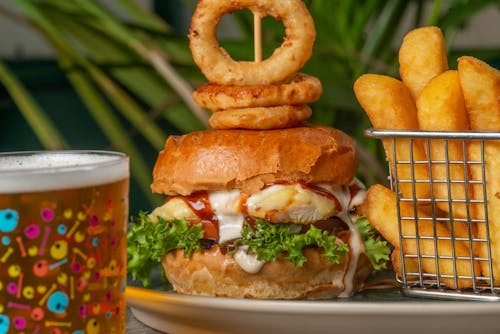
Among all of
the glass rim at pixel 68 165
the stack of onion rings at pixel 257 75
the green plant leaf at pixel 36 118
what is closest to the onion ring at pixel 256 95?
the stack of onion rings at pixel 257 75

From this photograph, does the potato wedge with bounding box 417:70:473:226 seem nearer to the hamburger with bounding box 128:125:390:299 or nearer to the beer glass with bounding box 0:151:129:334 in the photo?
the hamburger with bounding box 128:125:390:299

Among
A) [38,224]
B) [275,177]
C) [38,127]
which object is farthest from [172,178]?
Answer: [38,127]

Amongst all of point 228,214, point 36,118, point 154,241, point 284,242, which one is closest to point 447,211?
point 284,242

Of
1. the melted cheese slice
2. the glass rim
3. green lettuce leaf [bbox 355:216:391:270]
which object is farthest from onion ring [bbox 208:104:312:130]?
the glass rim

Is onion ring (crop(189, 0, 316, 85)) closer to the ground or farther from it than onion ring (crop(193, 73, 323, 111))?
farther from it

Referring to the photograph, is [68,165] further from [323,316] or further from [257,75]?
[257,75]

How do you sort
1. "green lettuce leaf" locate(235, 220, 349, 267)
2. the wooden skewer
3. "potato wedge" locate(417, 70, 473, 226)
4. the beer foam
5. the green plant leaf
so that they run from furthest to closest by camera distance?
1. the green plant leaf
2. the wooden skewer
3. "green lettuce leaf" locate(235, 220, 349, 267)
4. "potato wedge" locate(417, 70, 473, 226)
5. the beer foam

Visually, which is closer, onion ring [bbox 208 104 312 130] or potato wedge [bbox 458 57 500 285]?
potato wedge [bbox 458 57 500 285]

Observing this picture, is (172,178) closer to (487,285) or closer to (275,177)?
(275,177)

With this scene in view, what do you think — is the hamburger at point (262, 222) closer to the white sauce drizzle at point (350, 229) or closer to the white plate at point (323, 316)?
the white sauce drizzle at point (350, 229)
